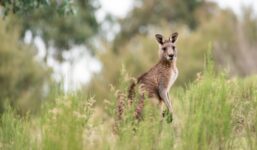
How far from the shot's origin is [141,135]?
326 inches

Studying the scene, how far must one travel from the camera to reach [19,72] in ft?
93.6

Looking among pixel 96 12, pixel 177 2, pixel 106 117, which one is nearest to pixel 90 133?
pixel 106 117

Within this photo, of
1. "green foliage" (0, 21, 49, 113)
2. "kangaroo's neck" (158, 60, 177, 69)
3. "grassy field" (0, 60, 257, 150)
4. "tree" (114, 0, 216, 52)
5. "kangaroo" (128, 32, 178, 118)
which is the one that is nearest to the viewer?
"grassy field" (0, 60, 257, 150)

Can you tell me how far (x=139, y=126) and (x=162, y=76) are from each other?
11.4 ft

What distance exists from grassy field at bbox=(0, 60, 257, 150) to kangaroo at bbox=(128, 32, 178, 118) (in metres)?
1.57

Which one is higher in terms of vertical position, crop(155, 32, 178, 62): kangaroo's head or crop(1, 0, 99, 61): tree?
crop(1, 0, 99, 61): tree

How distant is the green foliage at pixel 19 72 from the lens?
27.5 m

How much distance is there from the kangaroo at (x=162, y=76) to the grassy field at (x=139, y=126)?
5.15 feet

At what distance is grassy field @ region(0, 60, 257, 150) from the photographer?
26.6ft

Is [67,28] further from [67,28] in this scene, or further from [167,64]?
[167,64]

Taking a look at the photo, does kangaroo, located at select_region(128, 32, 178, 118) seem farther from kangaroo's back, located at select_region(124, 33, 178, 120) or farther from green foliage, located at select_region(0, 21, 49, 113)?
green foliage, located at select_region(0, 21, 49, 113)

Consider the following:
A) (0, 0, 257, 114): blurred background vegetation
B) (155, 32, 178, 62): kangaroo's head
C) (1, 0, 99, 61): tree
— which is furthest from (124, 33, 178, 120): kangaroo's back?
(1, 0, 99, 61): tree

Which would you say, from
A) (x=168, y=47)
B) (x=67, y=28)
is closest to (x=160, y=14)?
(x=67, y=28)

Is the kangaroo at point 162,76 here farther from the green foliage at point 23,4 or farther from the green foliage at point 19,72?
the green foliage at point 19,72
